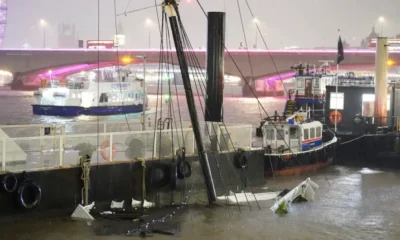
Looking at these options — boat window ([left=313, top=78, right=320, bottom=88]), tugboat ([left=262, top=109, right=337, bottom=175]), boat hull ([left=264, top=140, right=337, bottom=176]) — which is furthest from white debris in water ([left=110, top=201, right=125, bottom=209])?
boat window ([left=313, top=78, right=320, bottom=88])

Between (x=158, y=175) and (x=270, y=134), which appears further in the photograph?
(x=270, y=134)

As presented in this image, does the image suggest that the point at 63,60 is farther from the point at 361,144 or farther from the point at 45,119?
the point at 361,144

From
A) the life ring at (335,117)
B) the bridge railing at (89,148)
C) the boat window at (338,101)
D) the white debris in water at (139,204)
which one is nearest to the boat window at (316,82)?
the boat window at (338,101)

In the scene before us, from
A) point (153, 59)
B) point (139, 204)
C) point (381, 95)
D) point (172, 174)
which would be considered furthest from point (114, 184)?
point (153, 59)

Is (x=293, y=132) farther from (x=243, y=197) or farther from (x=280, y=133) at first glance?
(x=243, y=197)

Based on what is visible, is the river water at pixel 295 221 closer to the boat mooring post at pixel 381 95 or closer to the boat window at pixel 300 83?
the boat mooring post at pixel 381 95

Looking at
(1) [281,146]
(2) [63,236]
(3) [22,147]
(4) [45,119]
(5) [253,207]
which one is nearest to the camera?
(2) [63,236]

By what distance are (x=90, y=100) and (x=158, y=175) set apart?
44.7 m

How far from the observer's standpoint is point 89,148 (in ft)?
63.7

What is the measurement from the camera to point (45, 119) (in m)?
61.5

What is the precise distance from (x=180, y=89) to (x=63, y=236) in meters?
121

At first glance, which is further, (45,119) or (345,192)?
(45,119)

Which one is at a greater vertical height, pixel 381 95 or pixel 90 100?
pixel 381 95

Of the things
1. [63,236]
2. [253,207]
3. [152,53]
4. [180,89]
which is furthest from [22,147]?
[180,89]
